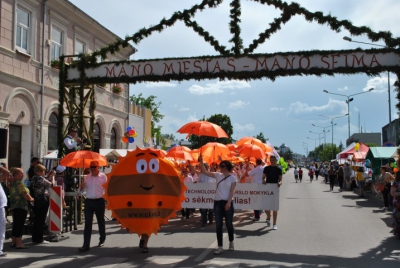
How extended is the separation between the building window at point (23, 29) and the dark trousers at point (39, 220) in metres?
10.2

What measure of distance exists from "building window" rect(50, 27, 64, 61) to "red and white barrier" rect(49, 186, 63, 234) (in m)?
12.0

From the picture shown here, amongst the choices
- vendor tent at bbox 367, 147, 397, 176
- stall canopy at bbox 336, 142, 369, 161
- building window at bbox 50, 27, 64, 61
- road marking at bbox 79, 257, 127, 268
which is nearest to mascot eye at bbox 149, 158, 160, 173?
road marking at bbox 79, 257, 127, 268

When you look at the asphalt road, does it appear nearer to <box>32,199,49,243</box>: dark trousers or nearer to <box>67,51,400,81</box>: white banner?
<box>32,199,49,243</box>: dark trousers

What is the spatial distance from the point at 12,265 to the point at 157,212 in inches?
104

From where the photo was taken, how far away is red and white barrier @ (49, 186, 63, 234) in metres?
10.4

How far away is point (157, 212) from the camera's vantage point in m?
8.33

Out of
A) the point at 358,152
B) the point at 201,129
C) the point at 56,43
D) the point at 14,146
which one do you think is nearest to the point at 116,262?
the point at 201,129

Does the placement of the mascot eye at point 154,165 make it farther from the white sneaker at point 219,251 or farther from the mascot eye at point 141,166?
the white sneaker at point 219,251

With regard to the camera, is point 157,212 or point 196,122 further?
point 196,122

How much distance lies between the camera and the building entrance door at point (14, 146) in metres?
18.3

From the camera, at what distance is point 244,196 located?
41.6ft

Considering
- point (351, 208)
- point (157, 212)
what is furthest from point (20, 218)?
point (351, 208)

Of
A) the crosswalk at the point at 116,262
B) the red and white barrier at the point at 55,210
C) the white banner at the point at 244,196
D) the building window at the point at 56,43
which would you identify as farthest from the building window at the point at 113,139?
the crosswalk at the point at 116,262

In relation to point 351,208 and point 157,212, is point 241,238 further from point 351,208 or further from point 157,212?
point 351,208
